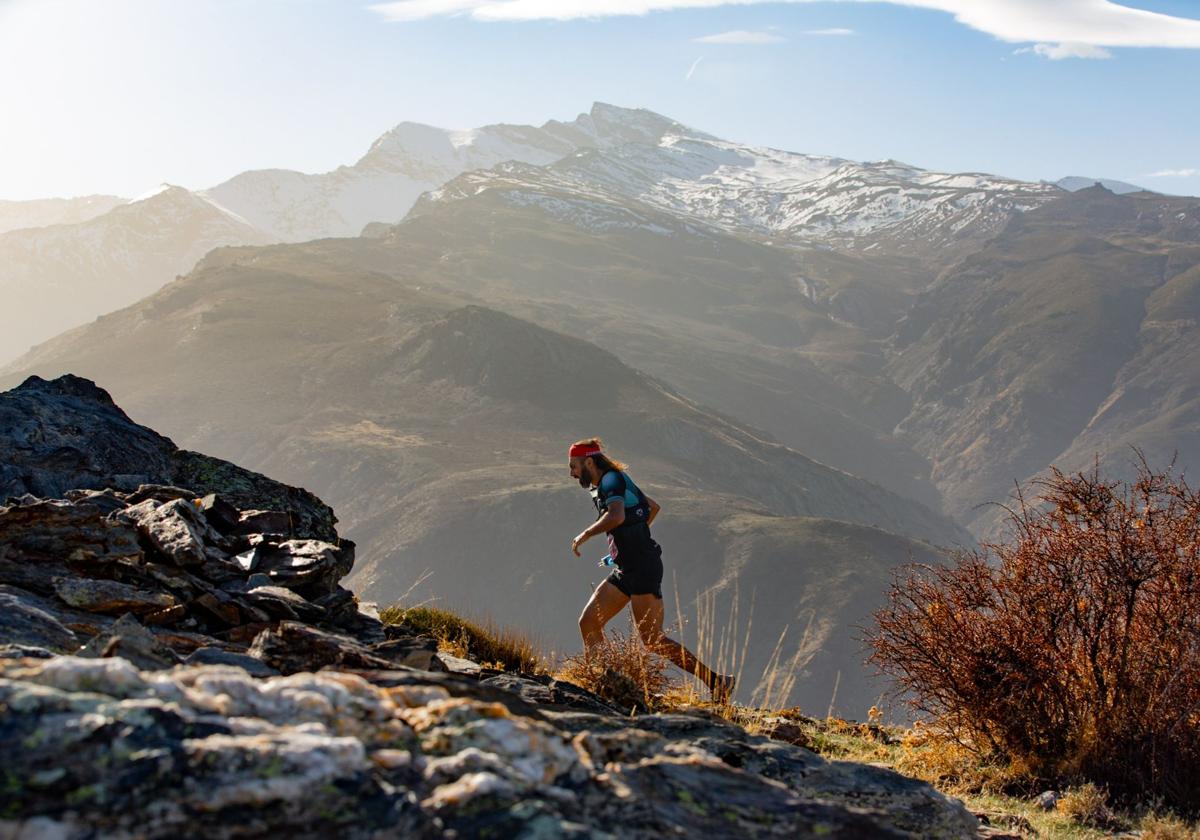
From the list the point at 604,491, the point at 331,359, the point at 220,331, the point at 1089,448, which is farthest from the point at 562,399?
the point at 604,491

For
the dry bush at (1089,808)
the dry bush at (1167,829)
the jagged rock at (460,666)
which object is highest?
the jagged rock at (460,666)

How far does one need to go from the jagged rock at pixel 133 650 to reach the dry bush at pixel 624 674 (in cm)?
284

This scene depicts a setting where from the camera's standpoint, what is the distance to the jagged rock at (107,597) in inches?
217

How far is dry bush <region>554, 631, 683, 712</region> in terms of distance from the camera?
6.75m

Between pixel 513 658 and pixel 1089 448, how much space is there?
17052 cm

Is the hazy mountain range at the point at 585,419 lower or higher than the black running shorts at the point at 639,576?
lower

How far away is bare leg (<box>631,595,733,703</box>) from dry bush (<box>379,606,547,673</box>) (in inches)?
32.5

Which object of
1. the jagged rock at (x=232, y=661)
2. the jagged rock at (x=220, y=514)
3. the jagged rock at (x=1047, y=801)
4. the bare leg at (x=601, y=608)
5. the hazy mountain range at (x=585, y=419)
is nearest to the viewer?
the jagged rock at (x=232, y=661)

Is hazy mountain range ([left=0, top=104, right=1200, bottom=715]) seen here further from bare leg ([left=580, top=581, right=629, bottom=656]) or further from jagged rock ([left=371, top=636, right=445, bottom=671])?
jagged rock ([left=371, top=636, right=445, bottom=671])

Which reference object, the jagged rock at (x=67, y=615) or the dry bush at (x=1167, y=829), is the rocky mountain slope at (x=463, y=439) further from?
the dry bush at (x=1167, y=829)

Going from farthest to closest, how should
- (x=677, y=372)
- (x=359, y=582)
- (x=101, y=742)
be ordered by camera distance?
1. (x=677, y=372)
2. (x=359, y=582)
3. (x=101, y=742)

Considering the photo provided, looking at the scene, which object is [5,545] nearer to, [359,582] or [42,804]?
[42,804]

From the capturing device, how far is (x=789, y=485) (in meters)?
120

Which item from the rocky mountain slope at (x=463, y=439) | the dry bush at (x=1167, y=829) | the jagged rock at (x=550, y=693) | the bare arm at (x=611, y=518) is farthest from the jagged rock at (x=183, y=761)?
the rocky mountain slope at (x=463, y=439)
